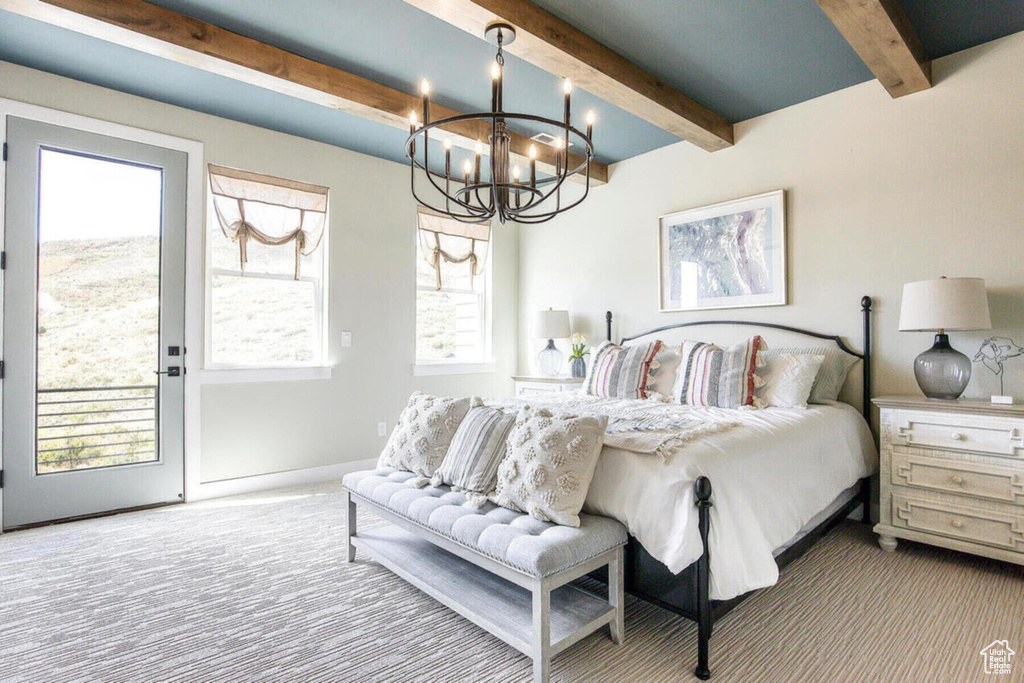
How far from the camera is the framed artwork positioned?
3.57 metres

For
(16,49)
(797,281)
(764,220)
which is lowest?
(797,281)

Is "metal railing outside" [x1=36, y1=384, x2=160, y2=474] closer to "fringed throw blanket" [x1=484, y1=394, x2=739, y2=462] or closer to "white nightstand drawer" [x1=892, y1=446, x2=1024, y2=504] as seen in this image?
"fringed throw blanket" [x1=484, y1=394, x2=739, y2=462]

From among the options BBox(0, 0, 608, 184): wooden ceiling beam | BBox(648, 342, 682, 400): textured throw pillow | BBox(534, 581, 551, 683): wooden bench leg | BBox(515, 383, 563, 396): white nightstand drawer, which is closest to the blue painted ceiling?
BBox(0, 0, 608, 184): wooden ceiling beam

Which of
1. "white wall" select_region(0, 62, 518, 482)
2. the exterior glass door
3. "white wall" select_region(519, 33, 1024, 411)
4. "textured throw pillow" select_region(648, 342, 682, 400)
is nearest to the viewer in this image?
"white wall" select_region(519, 33, 1024, 411)

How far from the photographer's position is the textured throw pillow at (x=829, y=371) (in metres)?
3.10

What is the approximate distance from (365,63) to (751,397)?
294 cm

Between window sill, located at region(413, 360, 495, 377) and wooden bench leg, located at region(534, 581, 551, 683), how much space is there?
3.24 meters

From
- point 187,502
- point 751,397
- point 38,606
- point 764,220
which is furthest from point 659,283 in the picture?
point 38,606

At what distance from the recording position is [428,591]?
2.01 m

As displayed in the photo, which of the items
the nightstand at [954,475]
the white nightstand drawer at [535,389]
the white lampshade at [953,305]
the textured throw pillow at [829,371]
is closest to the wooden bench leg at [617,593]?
the nightstand at [954,475]

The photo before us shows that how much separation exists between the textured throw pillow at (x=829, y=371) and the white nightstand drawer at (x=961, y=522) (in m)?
0.64

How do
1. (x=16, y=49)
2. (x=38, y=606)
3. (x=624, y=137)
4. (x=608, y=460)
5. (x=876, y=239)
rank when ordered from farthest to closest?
(x=624, y=137), (x=876, y=239), (x=16, y=49), (x=38, y=606), (x=608, y=460)

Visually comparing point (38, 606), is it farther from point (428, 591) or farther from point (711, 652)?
point (711, 652)

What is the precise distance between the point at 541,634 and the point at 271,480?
294 centimetres
